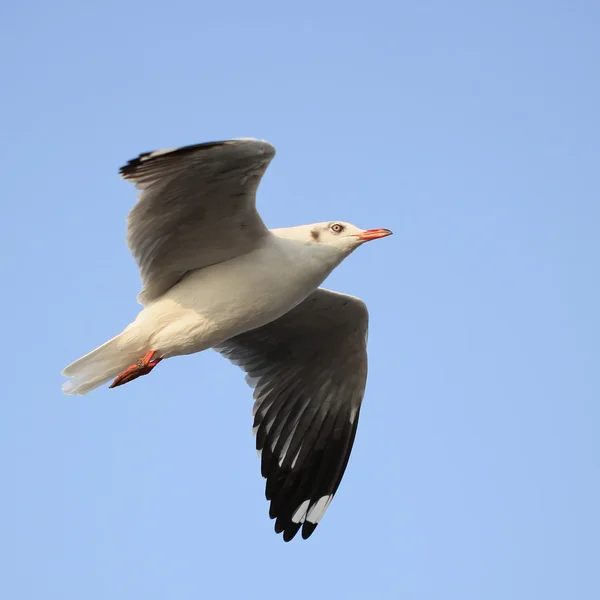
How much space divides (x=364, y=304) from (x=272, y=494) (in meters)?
2.09

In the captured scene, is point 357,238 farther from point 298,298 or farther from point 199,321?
point 199,321

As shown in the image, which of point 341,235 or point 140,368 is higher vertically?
point 341,235

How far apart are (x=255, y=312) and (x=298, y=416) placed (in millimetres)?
2189

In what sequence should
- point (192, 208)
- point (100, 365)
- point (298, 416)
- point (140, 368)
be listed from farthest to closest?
point (298, 416)
point (100, 365)
point (140, 368)
point (192, 208)

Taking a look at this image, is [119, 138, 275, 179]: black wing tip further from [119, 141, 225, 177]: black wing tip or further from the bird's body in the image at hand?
the bird's body

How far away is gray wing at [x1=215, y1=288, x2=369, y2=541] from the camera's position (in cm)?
1055

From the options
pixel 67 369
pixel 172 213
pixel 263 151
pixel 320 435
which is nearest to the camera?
pixel 263 151

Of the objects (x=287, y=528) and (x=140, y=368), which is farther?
(x=287, y=528)

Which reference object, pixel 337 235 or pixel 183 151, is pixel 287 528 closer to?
pixel 337 235

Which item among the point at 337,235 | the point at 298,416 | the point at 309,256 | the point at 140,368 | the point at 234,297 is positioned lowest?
the point at 298,416

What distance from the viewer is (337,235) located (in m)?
8.91

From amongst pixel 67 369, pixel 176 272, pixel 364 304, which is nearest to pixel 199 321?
pixel 176 272

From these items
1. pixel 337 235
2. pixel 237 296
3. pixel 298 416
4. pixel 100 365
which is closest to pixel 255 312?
pixel 237 296

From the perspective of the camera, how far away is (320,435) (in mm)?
10664
